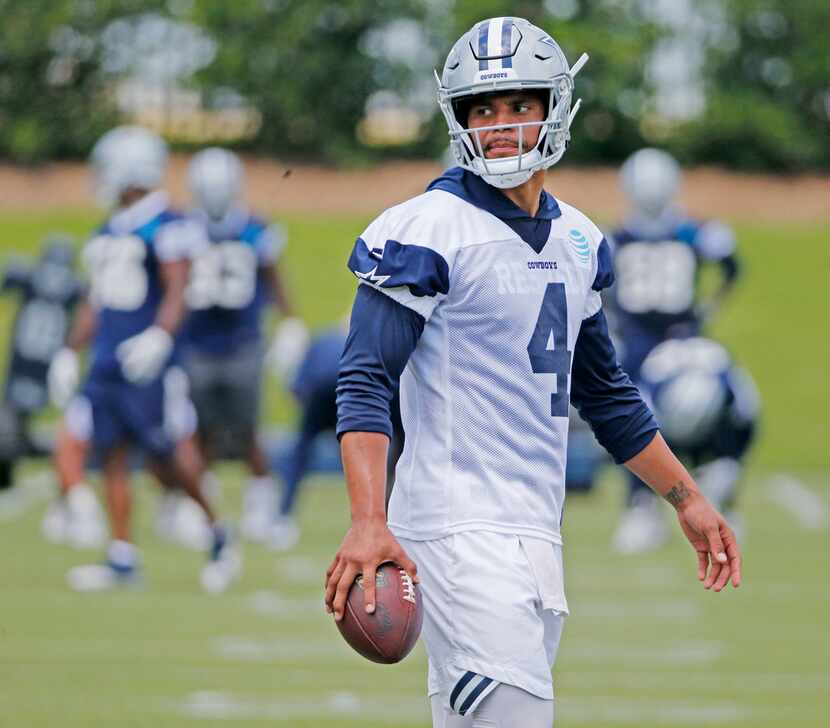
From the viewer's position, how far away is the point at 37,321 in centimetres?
1346

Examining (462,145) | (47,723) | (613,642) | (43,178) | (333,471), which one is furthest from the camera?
(43,178)

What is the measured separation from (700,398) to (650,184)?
3.73ft

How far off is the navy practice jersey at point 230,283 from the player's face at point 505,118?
694cm

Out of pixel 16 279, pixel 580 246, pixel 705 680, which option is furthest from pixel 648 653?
pixel 16 279

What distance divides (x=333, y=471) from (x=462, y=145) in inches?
420

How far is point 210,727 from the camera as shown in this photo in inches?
224

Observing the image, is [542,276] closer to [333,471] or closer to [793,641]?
[793,641]

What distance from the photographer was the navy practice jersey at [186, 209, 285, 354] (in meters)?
10.7

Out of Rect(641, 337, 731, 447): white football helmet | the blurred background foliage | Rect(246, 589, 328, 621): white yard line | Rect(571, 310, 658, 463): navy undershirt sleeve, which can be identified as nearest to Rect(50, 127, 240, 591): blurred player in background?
Rect(246, 589, 328, 621): white yard line

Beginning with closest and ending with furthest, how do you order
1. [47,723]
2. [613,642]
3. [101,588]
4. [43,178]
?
1. [47,723]
2. [613,642]
3. [101,588]
4. [43,178]

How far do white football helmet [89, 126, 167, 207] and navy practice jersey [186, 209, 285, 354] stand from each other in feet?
5.76

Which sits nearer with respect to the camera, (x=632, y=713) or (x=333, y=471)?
(x=632, y=713)

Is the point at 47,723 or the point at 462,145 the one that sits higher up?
the point at 462,145

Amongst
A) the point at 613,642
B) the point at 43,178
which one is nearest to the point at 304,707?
the point at 613,642
